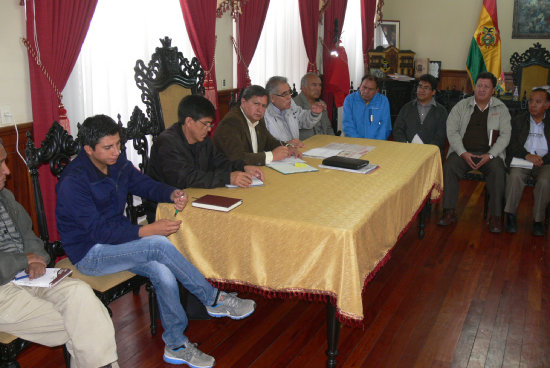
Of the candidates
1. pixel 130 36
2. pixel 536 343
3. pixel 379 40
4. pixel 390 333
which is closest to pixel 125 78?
pixel 130 36

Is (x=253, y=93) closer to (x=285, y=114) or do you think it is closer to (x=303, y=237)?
(x=285, y=114)

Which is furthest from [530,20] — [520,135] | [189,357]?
[189,357]

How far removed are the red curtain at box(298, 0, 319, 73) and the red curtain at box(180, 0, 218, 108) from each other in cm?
196

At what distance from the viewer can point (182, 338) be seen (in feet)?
7.37

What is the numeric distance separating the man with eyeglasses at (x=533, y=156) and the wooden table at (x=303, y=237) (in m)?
1.69

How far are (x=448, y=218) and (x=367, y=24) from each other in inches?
177

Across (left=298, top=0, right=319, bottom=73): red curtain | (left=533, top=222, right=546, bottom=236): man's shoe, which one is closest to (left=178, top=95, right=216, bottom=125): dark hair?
(left=533, top=222, right=546, bottom=236): man's shoe

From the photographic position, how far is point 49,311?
190 centimetres

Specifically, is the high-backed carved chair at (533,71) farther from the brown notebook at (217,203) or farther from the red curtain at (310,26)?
the brown notebook at (217,203)

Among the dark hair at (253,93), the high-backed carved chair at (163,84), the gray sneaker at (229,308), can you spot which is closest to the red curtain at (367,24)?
the high-backed carved chair at (163,84)

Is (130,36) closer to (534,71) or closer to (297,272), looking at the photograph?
(297,272)

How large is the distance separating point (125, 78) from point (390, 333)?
2420 millimetres

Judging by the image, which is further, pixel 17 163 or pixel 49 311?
pixel 17 163

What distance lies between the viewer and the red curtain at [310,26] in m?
5.74
